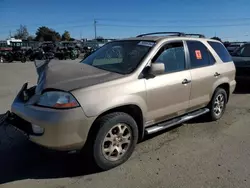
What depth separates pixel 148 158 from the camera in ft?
11.8

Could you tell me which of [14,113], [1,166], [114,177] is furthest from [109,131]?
[1,166]

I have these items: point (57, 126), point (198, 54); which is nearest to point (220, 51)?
point (198, 54)

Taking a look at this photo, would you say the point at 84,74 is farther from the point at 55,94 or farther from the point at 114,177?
the point at 114,177

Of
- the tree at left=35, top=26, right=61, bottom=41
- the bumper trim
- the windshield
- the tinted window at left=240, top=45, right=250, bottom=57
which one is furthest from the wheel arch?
the tree at left=35, top=26, right=61, bottom=41

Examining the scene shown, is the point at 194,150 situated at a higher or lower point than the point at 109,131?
lower

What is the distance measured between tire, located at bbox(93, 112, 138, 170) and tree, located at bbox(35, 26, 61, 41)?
83.6 m

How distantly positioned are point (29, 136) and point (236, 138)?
11.0ft

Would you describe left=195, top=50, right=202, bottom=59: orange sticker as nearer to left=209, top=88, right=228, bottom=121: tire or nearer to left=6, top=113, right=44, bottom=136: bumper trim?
left=209, top=88, right=228, bottom=121: tire

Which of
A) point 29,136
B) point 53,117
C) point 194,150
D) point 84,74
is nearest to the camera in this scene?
point 53,117

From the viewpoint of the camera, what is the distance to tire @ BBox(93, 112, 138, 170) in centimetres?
309

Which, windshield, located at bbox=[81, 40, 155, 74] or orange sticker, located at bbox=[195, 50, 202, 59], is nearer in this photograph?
windshield, located at bbox=[81, 40, 155, 74]

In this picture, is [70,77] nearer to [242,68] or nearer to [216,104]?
[216,104]

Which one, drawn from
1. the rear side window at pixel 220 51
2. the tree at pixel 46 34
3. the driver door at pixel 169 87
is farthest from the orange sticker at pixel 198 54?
the tree at pixel 46 34

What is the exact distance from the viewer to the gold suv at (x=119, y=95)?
2887mm
